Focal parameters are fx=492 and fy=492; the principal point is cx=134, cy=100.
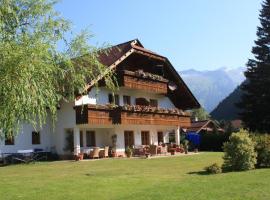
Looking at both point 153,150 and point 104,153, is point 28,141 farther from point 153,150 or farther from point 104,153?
point 153,150

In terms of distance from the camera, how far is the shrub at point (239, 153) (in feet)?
63.0

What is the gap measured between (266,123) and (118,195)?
37877 mm

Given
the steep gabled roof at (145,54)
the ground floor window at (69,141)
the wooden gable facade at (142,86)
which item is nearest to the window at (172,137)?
the wooden gable facade at (142,86)

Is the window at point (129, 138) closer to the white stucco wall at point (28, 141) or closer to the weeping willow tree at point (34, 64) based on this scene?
the white stucco wall at point (28, 141)

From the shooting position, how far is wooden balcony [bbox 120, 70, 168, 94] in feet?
113

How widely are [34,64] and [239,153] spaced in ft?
35.3

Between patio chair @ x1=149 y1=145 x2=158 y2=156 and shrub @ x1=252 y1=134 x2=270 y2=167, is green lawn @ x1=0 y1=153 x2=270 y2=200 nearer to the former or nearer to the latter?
shrub @ x1=252 y1=134 x2=270 y2=167

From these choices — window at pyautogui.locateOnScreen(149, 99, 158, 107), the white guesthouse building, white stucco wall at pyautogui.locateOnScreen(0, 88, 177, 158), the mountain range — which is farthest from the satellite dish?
the mountain range

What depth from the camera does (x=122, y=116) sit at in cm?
3344

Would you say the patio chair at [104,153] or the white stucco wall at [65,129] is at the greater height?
the white stucco wall at [65,129]

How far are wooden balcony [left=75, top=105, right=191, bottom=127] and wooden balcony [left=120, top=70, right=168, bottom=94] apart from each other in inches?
69.7

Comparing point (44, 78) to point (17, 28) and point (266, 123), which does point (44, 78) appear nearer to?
point (17, 28)

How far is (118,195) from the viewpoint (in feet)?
42.4

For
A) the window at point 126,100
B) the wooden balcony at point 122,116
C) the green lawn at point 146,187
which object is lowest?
the green lawn at point 146,187
